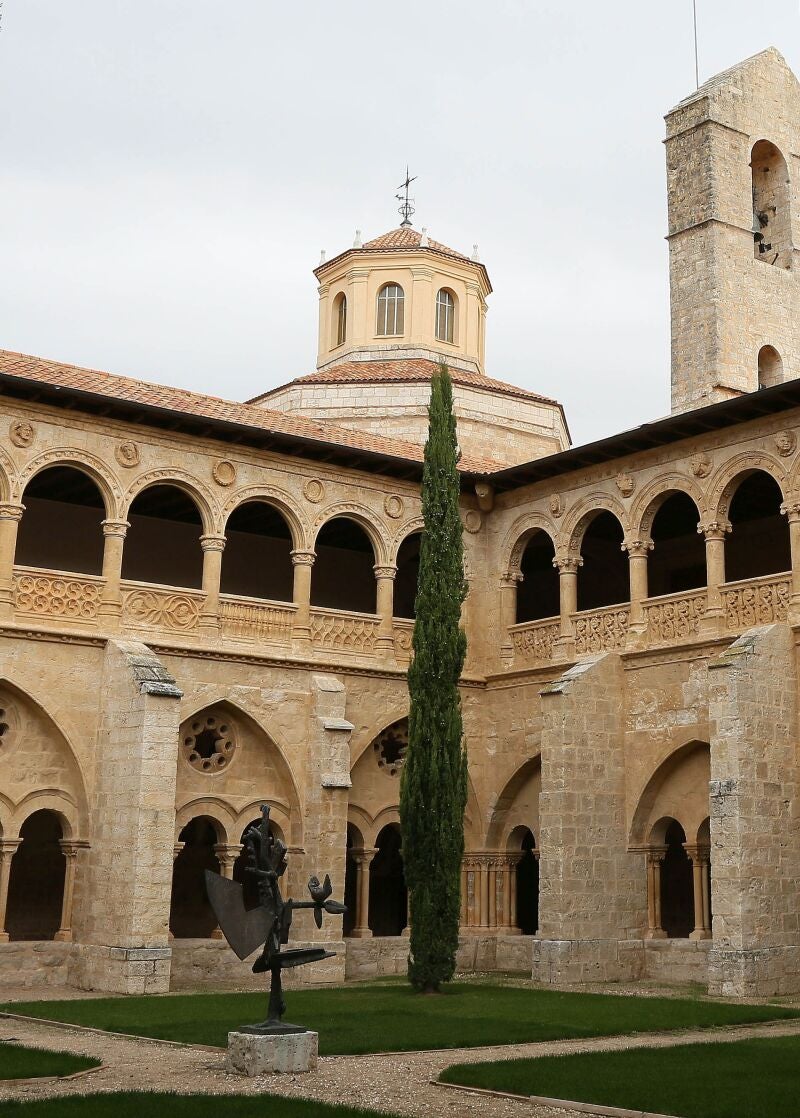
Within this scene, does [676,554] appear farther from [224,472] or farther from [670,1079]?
[670,1079]

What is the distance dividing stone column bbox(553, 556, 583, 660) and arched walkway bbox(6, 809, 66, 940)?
7.97 meters

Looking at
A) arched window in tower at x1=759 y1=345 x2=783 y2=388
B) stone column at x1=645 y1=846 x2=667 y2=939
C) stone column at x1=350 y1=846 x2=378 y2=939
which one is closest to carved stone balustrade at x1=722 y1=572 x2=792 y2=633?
stone column at x1=645 y1=846 x2=667 y2=939

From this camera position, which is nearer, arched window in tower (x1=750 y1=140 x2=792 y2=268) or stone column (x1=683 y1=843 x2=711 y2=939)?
stone column (x1=683 y1=843 x2=711 y2=939)

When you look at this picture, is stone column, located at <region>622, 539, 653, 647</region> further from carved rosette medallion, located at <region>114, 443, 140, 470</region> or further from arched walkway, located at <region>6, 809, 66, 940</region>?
arched walkway, located at <region>6, 809, 66, 940</region>

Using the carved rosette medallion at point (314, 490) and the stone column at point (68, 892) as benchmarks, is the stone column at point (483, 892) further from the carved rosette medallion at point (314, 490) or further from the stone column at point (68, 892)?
the stone column at point (68, 892)

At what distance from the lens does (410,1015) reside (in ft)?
44.9

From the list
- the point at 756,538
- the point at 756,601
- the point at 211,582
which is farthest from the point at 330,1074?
the point at 756,538

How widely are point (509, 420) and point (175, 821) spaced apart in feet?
47.4

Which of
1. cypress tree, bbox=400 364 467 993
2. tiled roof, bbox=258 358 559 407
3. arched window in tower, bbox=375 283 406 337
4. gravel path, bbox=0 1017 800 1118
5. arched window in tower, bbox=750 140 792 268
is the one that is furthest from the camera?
arched window in tower, bbox=375 283 406 337

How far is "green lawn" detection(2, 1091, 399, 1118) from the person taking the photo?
7.82m

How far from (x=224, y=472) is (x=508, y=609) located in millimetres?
5244

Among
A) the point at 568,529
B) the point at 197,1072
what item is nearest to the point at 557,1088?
the point at 197,1072

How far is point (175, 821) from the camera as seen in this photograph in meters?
17.9

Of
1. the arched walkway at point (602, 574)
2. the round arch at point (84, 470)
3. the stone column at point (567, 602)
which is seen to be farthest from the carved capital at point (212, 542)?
the arched walkway at point (602, 574)
